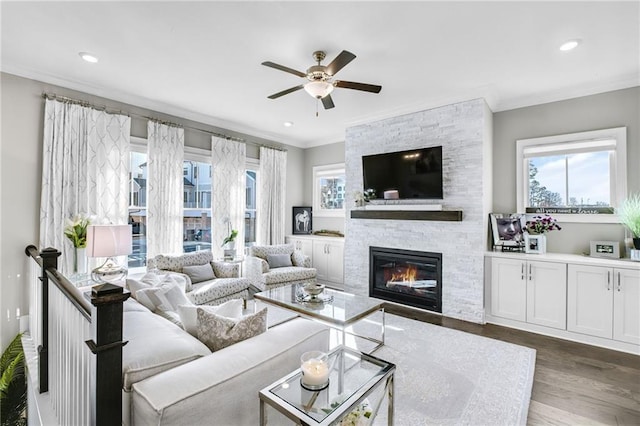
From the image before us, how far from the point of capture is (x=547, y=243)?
3.82 m

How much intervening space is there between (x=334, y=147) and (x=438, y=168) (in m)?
2.48

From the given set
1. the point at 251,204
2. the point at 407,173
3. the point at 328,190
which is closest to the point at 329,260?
the point at 328,190

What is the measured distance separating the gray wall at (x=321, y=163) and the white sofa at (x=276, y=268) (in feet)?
3.79

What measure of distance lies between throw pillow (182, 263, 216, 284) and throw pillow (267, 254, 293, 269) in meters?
0.96

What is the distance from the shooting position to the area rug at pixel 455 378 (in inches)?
79.7

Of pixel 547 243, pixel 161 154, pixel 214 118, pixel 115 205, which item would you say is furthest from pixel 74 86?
pixel 547 243

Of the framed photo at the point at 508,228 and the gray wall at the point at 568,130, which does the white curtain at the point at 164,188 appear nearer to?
the framed photo at the point at 508,228

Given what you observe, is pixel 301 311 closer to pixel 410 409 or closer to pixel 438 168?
pixel 410 409

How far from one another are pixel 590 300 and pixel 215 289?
13.6ft

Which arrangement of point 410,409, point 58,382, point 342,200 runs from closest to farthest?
1. point 58,382
2. point 410,409
3. point 342,200

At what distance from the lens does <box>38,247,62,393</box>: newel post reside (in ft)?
6.53

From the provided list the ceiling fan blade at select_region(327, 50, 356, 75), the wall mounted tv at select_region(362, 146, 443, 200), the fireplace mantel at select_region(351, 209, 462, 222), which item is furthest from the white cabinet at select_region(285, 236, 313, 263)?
the ceiling fan blade at select_region(327, 50, 356, 75)

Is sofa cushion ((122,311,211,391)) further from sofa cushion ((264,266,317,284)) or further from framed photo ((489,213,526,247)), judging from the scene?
framed photo ((489,213,526,247))

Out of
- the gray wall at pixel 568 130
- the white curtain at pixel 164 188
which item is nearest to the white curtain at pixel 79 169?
the white curtain at pixel 164 188
